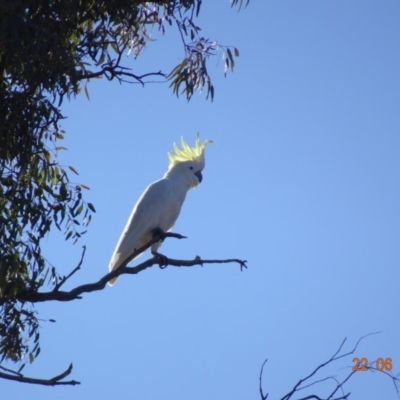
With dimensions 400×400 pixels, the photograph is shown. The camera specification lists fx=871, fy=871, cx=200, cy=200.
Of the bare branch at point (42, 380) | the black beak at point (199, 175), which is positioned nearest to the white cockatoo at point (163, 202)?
the black beak at point (199, 175)

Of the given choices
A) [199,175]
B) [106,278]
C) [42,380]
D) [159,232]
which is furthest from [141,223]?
[42,380]

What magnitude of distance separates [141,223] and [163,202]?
177 millimetres

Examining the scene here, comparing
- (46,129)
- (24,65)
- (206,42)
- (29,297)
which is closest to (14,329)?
(29,297)

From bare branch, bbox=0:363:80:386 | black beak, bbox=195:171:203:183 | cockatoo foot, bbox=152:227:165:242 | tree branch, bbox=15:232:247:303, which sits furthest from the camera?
black beak, bbox=195:171:203:183

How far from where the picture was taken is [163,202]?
4781 millimetres

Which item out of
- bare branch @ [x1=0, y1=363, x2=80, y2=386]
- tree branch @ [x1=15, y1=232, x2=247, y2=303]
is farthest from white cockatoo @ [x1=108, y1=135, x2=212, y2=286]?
bare branch @ [x1=0, y1=363, x2=80, y2=386]

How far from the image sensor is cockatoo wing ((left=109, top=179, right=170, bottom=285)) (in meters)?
4.67

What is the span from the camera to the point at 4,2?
12.2ft

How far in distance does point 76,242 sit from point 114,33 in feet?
3.76

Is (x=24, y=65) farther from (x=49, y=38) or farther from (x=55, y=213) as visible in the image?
(x=55, y=213)

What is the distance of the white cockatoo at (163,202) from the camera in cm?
469

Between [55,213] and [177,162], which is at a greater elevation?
[177,162]

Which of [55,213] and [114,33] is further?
[114,33]

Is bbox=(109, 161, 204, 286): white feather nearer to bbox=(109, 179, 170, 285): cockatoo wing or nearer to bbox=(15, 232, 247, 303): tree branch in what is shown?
bbox=(109, 179, 170, 285): cockatoo wing
